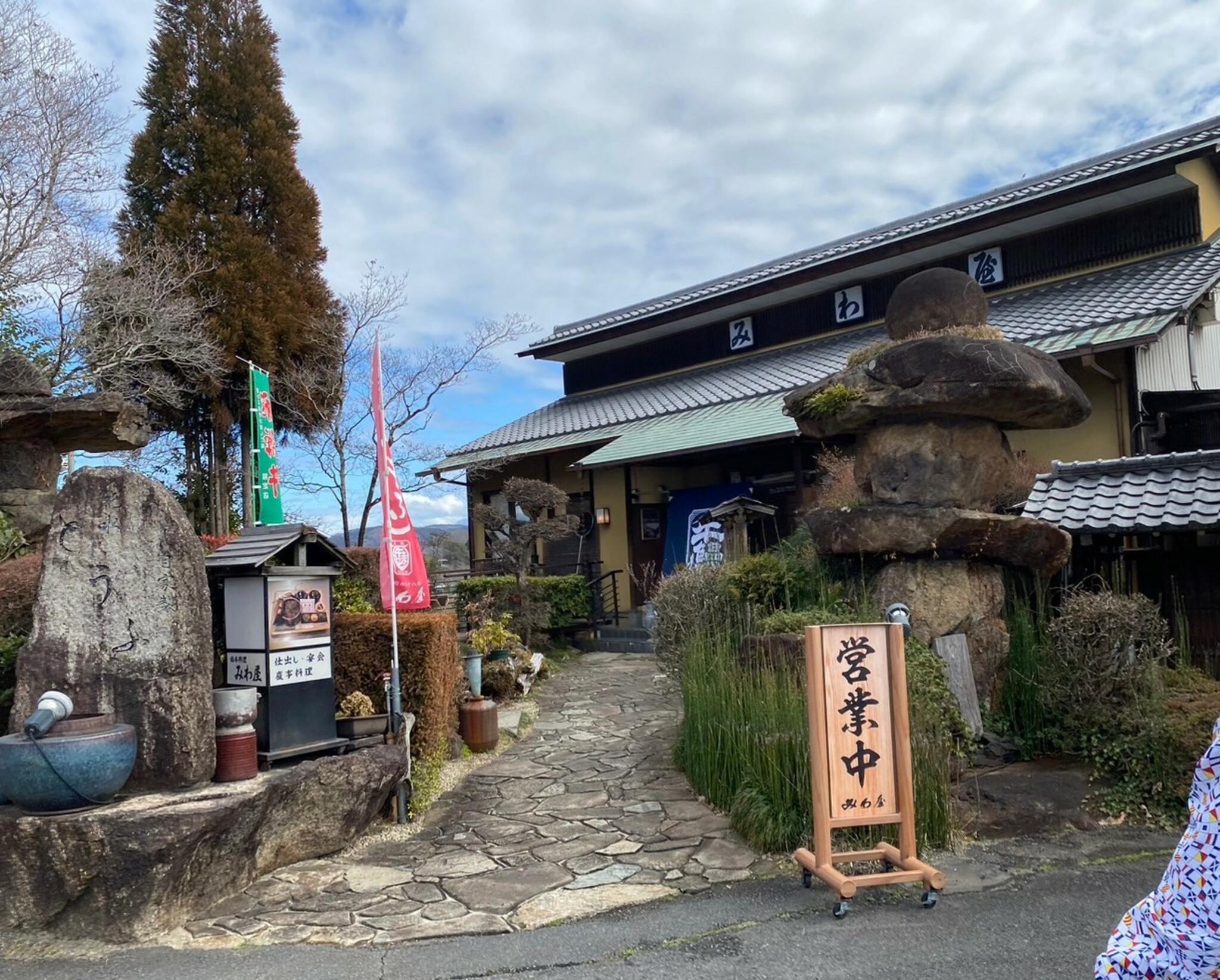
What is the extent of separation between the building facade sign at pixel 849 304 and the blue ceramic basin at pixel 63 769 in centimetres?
1507

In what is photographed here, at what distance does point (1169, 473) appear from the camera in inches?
305

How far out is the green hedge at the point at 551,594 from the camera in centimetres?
1353

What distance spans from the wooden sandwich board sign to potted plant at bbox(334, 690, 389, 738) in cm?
314

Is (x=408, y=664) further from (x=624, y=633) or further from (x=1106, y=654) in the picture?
(x=624, y=633)

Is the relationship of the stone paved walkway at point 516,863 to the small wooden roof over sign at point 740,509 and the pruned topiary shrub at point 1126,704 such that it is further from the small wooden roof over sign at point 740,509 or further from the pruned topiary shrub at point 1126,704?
the small wooden roof over sign at point 740,509

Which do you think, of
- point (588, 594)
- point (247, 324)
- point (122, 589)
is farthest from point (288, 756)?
point (247, 324)

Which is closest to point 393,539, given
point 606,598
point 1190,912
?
point 1190,912

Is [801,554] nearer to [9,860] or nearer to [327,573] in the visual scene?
[327,573]

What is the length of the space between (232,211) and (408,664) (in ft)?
45.2

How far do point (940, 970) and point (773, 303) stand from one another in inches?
617

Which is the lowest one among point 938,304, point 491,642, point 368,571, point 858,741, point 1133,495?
point 858,741

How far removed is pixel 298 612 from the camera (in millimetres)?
5957

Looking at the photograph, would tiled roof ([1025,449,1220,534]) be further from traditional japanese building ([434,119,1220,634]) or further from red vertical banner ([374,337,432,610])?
red vertical banner ([374,337,432,610])

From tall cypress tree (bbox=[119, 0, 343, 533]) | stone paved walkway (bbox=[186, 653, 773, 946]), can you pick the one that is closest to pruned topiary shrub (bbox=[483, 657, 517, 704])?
stone paved walkway (bbox=[186, 653, 773, 946])
